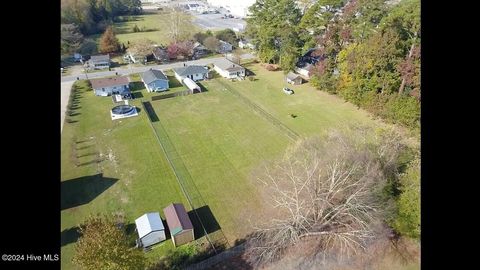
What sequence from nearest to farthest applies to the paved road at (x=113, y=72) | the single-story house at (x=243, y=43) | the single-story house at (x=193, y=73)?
the paved road at (x=113, y=72)
the single-story house at (x=193, y=73)
the single-story house at (x=243, y=43)

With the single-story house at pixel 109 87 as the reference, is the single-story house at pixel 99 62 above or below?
above

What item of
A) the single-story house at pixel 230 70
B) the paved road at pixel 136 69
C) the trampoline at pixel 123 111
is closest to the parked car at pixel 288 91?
the single-story house at pixel 230 70

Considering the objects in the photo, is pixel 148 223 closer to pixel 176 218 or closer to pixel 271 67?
pixel 176 218

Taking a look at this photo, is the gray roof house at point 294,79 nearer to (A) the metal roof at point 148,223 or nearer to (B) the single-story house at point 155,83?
(B) the single-story house at point 155,83

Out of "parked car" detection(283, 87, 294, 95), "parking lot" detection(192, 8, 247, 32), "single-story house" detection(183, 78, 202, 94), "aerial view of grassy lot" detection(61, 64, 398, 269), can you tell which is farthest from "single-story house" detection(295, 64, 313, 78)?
"parking lot" detection(192, 8, 247, 32)
